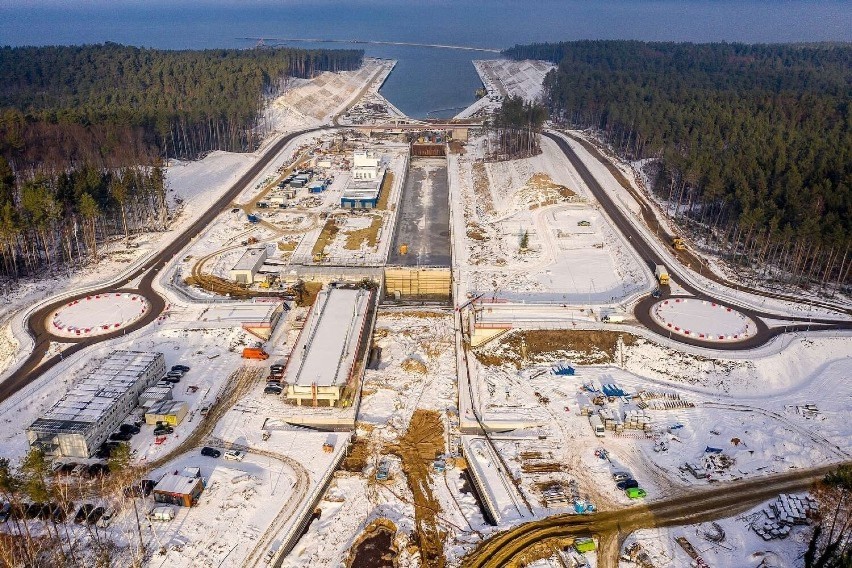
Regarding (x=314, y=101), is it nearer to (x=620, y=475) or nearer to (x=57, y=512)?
(x=57, y=512)

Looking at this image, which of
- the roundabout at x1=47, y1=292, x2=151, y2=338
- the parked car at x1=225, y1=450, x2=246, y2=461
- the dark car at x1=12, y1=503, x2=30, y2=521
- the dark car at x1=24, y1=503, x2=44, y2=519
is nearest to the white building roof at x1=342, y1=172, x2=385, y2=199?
the roundabout at x1=47, y1=292, x2=151, y2=338

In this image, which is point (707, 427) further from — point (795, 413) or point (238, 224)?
point (238, 224)


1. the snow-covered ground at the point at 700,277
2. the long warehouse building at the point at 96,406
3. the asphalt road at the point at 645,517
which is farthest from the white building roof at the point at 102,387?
the snow-covered ground at the point at 700,277

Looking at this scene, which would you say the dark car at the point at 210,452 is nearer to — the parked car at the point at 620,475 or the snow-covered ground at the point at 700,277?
the parked car at the point at 620,475

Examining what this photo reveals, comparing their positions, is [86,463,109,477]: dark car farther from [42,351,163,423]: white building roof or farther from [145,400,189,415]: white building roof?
[145,400,189,415]: white building roof

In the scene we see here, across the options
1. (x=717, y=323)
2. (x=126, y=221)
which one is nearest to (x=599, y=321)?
(x=717, y=323)

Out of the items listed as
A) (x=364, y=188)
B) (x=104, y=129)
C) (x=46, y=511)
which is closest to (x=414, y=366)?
(x=46, y=511)
